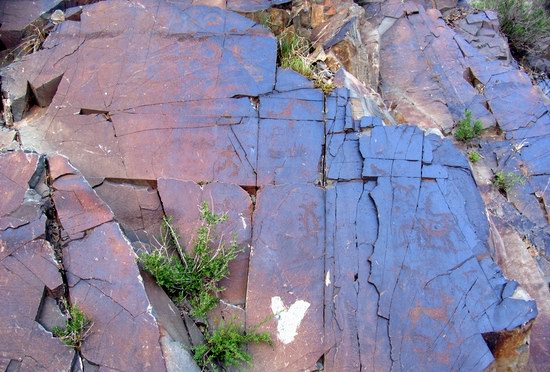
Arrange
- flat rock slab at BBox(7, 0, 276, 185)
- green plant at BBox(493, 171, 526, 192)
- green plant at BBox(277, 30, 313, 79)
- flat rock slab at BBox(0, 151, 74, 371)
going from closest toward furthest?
flat rock slab at BBox(0, 151, 74, 371), flat rock slab at BBox(7, 0, 276, 185), green plant at BBox(277, 30, 313, 79), green plant at BBox(493, 171, 526, 192)

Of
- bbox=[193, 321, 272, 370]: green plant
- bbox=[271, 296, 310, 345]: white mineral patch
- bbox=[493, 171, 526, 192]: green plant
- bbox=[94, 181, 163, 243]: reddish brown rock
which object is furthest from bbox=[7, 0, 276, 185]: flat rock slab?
bbox=[493, 171, 526, 192]: green plant

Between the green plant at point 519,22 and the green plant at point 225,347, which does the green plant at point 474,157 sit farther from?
the green plant at point 519,22

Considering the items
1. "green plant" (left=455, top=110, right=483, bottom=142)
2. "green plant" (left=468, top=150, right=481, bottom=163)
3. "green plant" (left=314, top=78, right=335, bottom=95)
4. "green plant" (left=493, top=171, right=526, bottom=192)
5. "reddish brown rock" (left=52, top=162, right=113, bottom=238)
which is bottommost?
"green plant" (left=493, top=171, right=526, bottom=192)

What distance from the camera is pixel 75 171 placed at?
4.15m

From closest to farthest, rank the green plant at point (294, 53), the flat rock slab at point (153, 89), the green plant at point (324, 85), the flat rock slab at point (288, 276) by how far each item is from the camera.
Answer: the flat rock slab at point (288, 276) < the flat rock slab at point (153, 89) < the green plant at point (324, 85) < the green plant at point (294, 53)

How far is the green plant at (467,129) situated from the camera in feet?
19.3

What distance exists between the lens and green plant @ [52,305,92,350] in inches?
139

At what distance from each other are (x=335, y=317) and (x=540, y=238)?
8.10ft

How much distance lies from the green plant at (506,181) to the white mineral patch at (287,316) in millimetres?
2792

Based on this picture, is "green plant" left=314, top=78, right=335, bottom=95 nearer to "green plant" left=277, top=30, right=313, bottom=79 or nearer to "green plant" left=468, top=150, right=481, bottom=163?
"green plant" left=277, top=30, right=313, bottom=79

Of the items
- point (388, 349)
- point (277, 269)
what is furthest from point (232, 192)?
point (388, 349)

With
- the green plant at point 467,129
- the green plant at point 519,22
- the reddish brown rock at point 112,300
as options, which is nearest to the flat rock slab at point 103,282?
the reddish brown rock at point 112,300

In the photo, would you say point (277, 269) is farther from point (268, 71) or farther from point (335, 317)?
point (268, 71)

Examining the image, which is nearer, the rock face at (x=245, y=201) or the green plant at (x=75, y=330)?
the green plant at (x=75, y=330)
